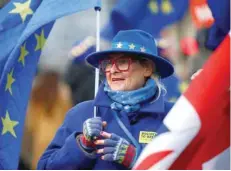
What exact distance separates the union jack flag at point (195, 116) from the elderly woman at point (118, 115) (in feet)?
3.26

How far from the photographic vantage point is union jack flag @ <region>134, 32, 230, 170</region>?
5527 millimetres

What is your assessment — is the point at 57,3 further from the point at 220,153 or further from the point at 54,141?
the point at 220,153

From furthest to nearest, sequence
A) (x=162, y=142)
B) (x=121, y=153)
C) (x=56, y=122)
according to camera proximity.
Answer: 1. (x=56, y=122)
2. (x=121, y=153)
3. (x=162, y=142)

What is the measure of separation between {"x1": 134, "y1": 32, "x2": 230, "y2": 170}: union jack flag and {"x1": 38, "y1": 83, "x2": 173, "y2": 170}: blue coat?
1097 millimetres

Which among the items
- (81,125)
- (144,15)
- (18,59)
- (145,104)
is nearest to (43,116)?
(144,15)

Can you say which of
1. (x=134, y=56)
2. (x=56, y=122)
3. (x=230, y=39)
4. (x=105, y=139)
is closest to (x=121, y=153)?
(x=105, y=139)

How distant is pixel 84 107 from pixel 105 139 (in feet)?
1.34

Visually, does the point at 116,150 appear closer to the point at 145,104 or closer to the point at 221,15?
the point at 145,104

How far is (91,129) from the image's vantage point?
6578 millimetres

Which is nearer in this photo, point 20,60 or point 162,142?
point 162,142

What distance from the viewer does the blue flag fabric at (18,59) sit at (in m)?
7.46

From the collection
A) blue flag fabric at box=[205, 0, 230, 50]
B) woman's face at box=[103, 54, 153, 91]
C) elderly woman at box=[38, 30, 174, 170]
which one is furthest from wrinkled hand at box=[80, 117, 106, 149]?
blue flag fabric at box=[205, 0, 230, 50]

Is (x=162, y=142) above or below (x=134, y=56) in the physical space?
below

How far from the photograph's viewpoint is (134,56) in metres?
6.99
